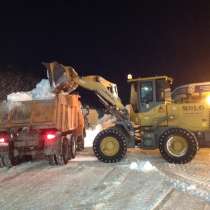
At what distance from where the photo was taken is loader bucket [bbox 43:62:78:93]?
52.4 ft

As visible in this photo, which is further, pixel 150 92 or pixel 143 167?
pixel 150 92

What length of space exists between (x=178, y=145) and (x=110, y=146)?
82.1 inches

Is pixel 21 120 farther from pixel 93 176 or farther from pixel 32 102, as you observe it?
pixel 93 176

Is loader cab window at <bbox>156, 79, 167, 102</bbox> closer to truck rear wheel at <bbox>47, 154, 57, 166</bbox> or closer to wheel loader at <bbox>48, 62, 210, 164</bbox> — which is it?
wheel loader at <bbox>48, 62, 210, 164</bbox>

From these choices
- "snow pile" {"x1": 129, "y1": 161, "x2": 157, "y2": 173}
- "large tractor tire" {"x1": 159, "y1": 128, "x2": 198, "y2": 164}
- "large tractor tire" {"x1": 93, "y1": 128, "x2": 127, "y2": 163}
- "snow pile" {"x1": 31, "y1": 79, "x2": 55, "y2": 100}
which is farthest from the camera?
Result: "snow pile" {"x1": 31, "y1": 79, "x2": 55, "y2": 100}

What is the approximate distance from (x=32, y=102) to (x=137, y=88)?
133 inches

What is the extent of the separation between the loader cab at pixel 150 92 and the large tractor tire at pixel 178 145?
135 cm

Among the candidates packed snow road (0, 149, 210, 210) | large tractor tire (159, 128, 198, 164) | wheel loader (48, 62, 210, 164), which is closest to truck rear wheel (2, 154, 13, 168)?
packed snow road (0, 149, 210, 210)

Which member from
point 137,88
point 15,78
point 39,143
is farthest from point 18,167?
point 15,78

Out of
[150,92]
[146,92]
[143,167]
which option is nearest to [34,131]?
[143,167]

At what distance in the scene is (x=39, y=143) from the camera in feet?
48.0

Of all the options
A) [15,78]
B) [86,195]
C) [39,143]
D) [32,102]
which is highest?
[15,78]

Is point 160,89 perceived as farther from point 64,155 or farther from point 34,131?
point 34,131

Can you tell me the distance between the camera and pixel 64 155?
15094 mm
